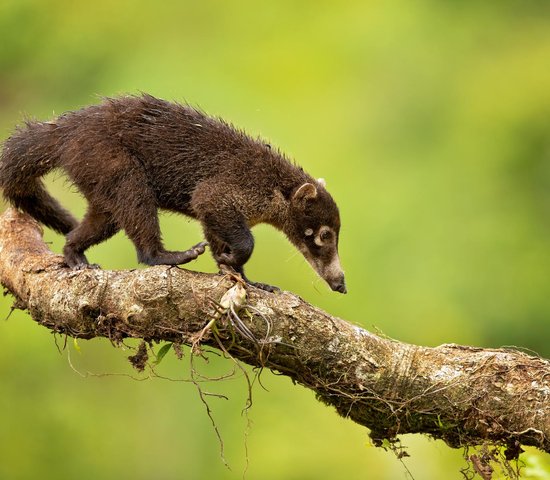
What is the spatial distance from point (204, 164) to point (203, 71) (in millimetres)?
8894

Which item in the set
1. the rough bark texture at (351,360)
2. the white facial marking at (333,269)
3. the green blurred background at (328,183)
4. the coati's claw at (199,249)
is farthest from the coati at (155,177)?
the green blurred background at (328,183)

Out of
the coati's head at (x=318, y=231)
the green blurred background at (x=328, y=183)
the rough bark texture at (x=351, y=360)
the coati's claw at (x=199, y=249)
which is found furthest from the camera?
the green blurred background at (x=328, y=183)

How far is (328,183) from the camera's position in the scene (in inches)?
551

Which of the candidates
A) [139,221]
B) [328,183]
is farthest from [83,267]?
[328,183]

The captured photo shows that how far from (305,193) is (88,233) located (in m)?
1.56

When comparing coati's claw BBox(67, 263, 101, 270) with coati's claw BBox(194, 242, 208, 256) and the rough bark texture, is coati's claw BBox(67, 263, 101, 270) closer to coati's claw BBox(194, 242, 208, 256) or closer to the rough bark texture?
the rough bark texture

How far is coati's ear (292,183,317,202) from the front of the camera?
7672mm

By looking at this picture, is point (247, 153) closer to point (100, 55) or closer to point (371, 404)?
point (371, 404)

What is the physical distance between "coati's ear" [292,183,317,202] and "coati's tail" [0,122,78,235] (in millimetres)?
1695

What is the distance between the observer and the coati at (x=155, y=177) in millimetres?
7117

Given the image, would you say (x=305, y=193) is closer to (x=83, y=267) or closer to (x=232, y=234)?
(x=232, y=234)

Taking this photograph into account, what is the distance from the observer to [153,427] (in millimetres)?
13086

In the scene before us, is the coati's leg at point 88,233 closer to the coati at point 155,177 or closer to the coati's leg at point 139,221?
the coati at point 155,177

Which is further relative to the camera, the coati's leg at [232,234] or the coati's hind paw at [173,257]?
the coati's leg at [232,234]
